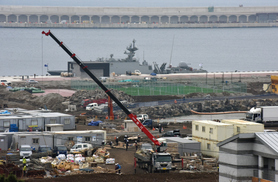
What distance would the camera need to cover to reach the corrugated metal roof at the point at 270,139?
13977 mm

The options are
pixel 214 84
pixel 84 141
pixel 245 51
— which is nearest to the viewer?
pixel 84 141

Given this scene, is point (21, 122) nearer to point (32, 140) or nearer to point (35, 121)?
point (35, 121)

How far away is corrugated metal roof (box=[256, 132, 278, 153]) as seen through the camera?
14.0 meters

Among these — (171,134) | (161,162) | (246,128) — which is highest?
(246,128)

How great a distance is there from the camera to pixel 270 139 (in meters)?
14.4

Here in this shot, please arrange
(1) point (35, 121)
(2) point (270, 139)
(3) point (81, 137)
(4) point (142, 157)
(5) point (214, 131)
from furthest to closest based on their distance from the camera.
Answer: (1) point (35, 121) → (3) point (81, 137) → (5) point (214, 131) → (4) point (142, 157) → (2) point (270, 139)

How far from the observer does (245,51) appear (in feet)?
511

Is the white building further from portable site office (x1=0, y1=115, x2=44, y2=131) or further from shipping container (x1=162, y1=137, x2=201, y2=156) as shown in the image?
portable site office (x1=0, y1=115, x2=44, y2=131)

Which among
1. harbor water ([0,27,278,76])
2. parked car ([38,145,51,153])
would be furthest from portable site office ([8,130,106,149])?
harbor water ([0,27,278,76])

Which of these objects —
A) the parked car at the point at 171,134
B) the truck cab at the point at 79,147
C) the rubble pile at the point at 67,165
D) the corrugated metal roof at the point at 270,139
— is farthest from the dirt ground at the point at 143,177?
the parked car at the point at 171,134

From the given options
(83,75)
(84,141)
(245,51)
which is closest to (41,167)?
(84,141)

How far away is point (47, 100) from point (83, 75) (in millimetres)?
15355

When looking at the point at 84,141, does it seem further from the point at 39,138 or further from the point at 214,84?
the point at 214,84

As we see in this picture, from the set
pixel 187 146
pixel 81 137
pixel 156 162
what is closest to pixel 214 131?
pixel 187 146
